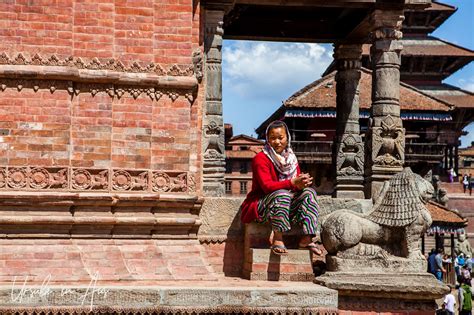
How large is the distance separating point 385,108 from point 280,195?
3.76 metres

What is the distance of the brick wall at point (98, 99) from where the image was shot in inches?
327

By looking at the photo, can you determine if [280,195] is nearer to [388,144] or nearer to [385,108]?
[388,144]

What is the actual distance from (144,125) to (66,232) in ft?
4.89

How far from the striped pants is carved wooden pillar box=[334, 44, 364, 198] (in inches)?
223

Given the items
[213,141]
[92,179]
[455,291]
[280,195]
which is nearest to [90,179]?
[92,179]

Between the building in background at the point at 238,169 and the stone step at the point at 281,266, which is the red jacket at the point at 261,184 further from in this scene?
the building in background at the point at 238,169

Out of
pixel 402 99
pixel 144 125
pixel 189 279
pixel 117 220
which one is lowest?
pixel 189 279

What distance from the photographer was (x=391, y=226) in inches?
338

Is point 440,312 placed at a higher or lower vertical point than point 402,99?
lower

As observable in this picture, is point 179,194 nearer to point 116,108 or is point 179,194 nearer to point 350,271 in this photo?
point 116,108

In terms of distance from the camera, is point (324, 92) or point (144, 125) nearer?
point (144, 125)

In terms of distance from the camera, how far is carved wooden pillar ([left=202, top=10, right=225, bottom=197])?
12.0 m

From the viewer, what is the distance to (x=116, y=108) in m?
8.62

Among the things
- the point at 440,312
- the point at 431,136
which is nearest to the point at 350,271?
the point at 440,312
